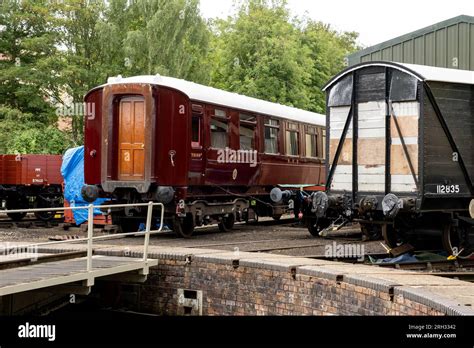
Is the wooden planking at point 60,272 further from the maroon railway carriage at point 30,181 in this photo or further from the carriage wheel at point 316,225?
the maroon railway carriage at point 30,181

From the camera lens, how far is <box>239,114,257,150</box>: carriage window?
1839 centimetres

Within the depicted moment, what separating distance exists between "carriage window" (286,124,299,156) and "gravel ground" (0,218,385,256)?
2131 mm

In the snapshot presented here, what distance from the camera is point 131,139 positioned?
52.6 feet

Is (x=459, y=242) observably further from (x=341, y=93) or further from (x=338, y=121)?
(x=341, y=93)

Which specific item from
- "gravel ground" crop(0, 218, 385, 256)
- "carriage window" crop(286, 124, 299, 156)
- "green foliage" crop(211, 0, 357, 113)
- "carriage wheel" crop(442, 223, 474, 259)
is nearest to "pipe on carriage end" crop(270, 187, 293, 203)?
"gravel ground" crop(0, 218, 385, 256)

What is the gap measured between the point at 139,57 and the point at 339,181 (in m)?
27.1

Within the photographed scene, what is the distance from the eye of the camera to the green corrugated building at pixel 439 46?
1967cm

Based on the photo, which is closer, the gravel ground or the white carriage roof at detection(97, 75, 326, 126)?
the gravel ground

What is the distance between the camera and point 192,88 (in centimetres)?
1647

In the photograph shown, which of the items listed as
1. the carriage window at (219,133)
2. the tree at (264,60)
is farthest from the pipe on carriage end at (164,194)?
the tree at (264,60)

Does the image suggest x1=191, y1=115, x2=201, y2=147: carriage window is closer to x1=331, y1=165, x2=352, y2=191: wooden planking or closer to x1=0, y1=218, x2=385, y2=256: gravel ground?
x1=0, y1=218, x2=385, y2=256: gravel ground

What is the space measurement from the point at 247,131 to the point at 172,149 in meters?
3.46

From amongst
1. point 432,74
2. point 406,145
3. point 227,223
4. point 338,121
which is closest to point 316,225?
point 227,223

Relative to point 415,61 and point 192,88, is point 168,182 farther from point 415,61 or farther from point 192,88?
point 415,61
